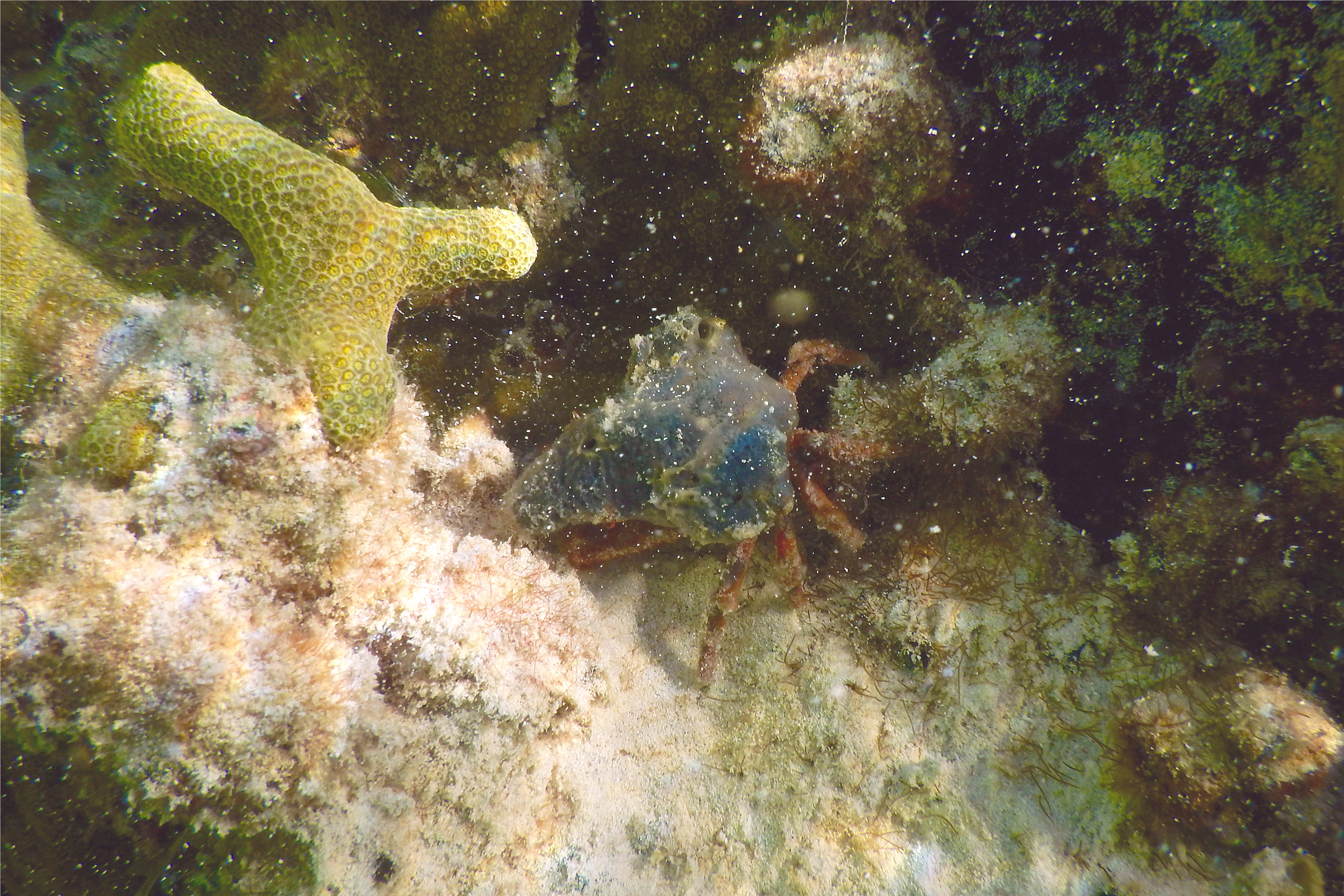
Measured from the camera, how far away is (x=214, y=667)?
1.71m

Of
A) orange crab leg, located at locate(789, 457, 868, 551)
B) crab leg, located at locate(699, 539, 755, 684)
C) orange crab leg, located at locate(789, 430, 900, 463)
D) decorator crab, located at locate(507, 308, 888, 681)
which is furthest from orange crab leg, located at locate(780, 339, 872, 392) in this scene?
crab leg, located at locate(699, 539, 755, 684)

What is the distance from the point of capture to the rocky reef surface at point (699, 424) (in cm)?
181

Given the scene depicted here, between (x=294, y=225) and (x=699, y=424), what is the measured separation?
172cm

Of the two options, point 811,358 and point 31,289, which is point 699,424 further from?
point 31,289

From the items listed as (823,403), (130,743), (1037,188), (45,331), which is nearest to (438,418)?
(45,331)

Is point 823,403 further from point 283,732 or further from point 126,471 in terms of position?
point 126,471

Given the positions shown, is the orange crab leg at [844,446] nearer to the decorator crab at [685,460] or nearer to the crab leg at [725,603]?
the decorator crab at [685,460]

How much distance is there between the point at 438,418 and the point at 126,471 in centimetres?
116

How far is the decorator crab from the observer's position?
252cm

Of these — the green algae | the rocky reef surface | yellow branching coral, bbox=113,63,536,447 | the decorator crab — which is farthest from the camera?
the decorator crab

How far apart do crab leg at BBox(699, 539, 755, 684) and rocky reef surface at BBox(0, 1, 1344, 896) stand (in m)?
0.10

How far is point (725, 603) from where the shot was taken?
284cm

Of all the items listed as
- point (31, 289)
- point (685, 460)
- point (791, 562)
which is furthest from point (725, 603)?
point (31, 289)

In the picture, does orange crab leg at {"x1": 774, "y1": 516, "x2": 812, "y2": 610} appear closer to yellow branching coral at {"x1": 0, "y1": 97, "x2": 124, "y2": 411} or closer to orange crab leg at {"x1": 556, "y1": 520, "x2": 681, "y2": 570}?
orange crab leg at {"x1": 556, "y1": 520, "x2": 681, "y2": 570}
